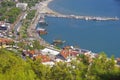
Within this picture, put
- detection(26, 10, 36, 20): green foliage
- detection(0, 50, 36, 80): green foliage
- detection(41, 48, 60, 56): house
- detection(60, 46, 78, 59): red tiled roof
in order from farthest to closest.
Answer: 1. detection(26, 10, 36, 20): green foliage
2. detection(41, 48, 60, 56): house
3. detection(60, 46, 78, 59): red tiled roof
4. detection(0, 50, 36, 80): green foliage

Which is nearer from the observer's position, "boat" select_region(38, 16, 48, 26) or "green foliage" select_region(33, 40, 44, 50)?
"green foliage" select_region(33, 40, 44, 50)

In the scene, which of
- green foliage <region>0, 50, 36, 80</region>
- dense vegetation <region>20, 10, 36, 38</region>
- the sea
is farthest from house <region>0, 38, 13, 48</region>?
green foliage <region>0, 50, 36, 80</region>

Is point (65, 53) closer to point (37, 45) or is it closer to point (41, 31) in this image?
point (37, 45)

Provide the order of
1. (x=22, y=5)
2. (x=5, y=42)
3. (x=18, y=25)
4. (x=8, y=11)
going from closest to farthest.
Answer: (x=5, y=42) → (x=18, y=25) → (x=8, y=11) → (x=22, y=5)

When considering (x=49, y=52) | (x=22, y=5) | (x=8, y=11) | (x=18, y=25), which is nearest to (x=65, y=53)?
(x=49, y=52)

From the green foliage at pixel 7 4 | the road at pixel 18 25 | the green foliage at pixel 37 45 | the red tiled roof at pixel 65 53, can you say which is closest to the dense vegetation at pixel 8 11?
the green foliage at pixel 7 4

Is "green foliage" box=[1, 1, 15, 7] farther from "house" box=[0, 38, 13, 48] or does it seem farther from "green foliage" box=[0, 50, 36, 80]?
"green foliage" box=[0, 50, 36, 80]

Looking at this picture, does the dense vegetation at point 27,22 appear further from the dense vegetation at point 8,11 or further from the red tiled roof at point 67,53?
the red tiled roof at point 67,53
